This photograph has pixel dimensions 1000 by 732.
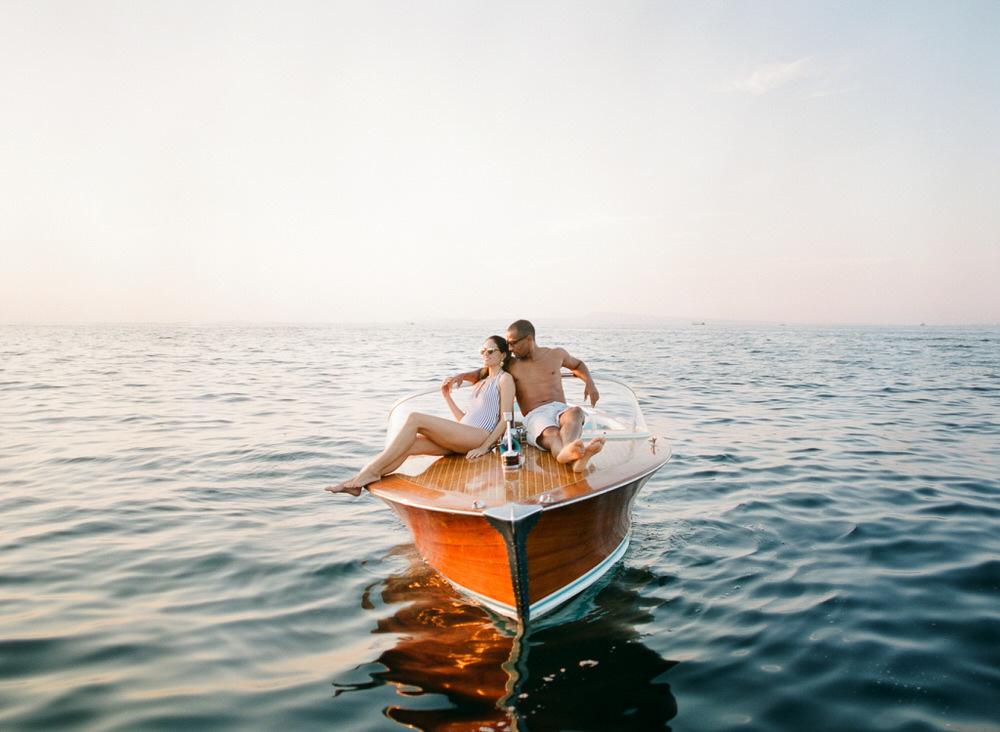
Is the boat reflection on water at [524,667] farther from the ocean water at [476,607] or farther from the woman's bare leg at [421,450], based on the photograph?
the woman's bare leg at [421,450]

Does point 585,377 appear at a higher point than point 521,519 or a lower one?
higher

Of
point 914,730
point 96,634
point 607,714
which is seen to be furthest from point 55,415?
point 914,730

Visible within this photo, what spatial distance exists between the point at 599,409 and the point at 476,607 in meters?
3.40

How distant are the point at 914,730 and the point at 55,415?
15.8 metres

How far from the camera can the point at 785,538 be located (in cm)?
648

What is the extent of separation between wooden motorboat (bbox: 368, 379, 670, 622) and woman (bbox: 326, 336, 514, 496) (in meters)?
0.12

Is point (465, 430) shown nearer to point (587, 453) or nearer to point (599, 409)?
point (587, 453)

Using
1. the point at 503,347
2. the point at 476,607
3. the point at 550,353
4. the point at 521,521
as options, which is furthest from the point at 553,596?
the point at 550,353

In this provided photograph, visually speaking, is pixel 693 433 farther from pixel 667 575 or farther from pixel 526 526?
pixel 526 526

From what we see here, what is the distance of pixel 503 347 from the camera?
6.41 meters

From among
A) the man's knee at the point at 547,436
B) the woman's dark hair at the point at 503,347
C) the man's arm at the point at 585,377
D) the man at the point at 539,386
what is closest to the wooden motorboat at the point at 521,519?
the man's knee at the point at 547,436

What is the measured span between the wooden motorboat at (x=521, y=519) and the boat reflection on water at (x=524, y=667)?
0.62ft

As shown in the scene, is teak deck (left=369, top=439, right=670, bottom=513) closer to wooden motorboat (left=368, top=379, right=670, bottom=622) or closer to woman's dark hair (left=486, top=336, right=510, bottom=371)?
wooden motorboat (left=368, top=379, right=670, bottom=622)

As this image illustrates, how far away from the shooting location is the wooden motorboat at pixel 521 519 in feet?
14.5
